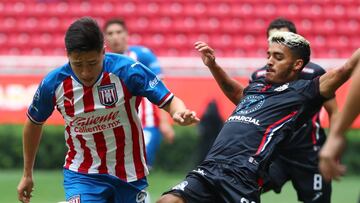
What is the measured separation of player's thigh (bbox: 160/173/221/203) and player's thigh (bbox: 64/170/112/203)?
40 centimetres

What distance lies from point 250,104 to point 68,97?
125cm

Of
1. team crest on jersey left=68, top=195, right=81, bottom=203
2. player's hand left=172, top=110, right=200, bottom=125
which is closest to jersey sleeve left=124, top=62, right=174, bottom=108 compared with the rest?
player's hand left=172, top=110, right=200, bottom=125

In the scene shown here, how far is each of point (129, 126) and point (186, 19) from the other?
13.4m

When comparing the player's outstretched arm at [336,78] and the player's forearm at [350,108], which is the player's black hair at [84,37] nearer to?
the player's outstretched arm at [336,78]

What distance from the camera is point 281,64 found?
6.27 metres

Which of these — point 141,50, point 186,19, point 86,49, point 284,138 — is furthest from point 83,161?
point 186,19

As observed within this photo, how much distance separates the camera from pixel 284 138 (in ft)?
19.6

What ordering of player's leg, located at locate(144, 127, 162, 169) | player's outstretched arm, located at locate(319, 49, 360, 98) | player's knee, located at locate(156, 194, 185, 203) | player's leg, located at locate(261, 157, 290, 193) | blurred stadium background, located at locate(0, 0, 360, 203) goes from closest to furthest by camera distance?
player's outstretched arm, located at locate(319, 49, 360, 98), player's knee, located at locate(156, 194, 185, 203), player's leg, located at locate(261, 157, 290, 193), player's leg, located at locate(144, 127, 162, 169), blurred stadium background, located at locate(0, 0, 360, 203)

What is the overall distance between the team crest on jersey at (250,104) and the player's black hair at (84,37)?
115 cm

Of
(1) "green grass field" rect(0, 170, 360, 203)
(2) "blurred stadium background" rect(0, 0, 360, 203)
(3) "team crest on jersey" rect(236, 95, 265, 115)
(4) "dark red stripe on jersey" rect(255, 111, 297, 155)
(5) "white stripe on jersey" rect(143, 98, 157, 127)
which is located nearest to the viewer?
(4) "dark red stripe on jersey" rect(255, 111, 297, 155)

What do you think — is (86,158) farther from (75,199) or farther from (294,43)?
(294,43)

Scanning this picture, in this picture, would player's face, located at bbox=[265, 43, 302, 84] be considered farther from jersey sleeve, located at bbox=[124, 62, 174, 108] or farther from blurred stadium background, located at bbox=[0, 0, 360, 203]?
blurred stadium background, located at bbox=[0, 0, 360, 203]

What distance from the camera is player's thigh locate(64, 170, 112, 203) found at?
19.0ft

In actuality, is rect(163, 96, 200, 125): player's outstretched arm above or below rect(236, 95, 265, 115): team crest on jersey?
above
